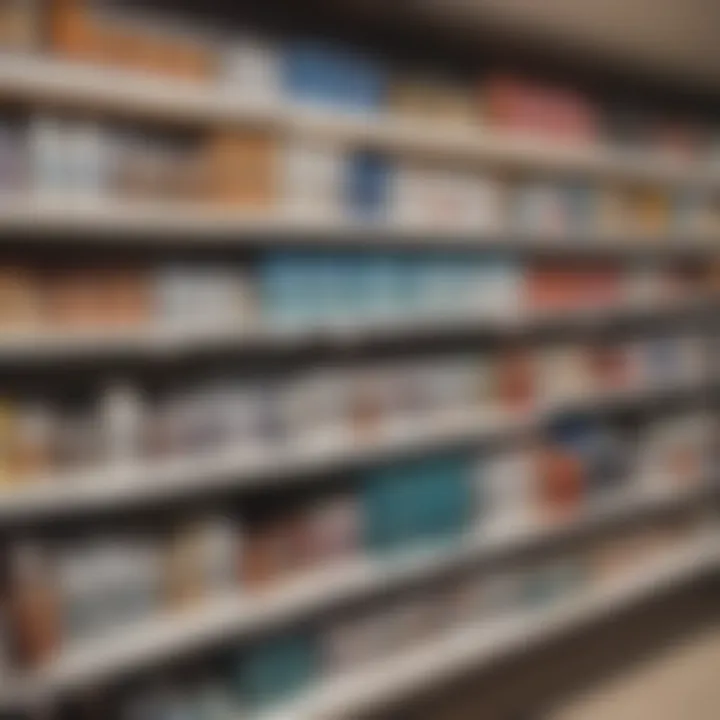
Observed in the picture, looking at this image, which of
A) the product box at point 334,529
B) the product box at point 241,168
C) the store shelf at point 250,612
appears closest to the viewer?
the store shelf at point 250,612

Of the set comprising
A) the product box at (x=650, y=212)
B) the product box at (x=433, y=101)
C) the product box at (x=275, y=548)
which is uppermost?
the product box at (x=433, y=101)

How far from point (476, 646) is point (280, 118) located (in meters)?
1.57

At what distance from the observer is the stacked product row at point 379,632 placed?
2.19 meters

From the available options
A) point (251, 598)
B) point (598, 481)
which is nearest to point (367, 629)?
point (251, 598)

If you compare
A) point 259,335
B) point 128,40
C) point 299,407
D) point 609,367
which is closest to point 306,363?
point 299,407

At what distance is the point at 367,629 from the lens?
2.51 m

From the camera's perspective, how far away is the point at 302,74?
2.27 m

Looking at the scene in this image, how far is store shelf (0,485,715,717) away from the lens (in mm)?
1917

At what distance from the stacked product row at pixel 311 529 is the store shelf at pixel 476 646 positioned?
30cm

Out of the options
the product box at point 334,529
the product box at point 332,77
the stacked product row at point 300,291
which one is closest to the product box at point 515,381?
the stacked product row at point 300,291

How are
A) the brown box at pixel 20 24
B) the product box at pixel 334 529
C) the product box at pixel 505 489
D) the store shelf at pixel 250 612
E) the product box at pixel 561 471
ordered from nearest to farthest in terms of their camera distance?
the brown box at pixel 20 24 → the store shelf at pixel 250 612 → the product box at pixel 334 529 → the product box at pixel 505 489 → the product box at pixel 561 471

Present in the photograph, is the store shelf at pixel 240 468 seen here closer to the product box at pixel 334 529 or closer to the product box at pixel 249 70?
the product box at pixel 334 529

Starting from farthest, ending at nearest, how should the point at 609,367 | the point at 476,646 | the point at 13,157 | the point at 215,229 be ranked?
1. the point at 609,367
2. the point at 476,646
3. the point at 215,229
4. the point at 13,157

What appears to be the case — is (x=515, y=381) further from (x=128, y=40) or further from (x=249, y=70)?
(x=128, y=40)
